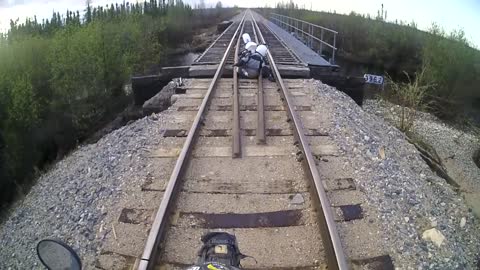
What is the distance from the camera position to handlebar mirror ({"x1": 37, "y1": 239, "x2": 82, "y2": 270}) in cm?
208

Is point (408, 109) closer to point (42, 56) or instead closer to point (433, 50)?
point (433, 50)

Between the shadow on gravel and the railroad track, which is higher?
the railroad track

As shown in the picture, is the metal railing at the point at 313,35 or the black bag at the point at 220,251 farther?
the metal railing at the point at 313,35

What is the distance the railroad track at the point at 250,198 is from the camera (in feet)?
12.0

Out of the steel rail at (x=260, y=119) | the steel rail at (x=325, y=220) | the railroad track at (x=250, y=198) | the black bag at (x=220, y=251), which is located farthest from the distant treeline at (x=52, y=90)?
the black bag at (x=220, y=251)

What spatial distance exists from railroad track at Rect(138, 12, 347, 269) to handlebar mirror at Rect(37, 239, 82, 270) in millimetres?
1223

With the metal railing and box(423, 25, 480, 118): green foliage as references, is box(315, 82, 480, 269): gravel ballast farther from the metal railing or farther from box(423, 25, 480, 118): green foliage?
box(423, 25, 480, 118): green foliage

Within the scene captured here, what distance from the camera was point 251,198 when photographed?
4531 mm

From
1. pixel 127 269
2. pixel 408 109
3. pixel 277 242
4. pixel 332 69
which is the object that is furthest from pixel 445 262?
pixel 408 109

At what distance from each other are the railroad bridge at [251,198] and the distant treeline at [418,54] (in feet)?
34.0

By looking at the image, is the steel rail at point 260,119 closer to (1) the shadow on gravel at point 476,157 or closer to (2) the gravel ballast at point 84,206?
(2) the gravel ballast at point 84,206

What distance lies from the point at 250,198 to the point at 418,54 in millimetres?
22634

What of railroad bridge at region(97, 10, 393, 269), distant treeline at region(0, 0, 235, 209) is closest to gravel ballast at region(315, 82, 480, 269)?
railroad bridge at region(97, 10, 393, 269)

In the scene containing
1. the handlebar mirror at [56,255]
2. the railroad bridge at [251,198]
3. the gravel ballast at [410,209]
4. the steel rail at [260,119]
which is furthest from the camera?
the steel rail at [260,119]
